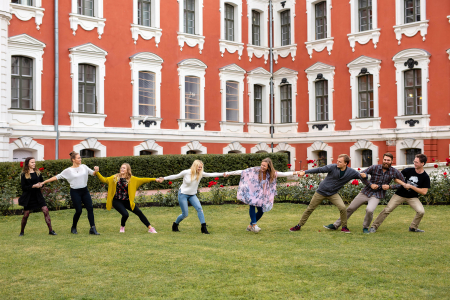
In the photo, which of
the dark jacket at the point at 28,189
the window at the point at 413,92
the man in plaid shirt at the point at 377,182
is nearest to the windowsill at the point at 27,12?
the dark jacket at the point at 28,189

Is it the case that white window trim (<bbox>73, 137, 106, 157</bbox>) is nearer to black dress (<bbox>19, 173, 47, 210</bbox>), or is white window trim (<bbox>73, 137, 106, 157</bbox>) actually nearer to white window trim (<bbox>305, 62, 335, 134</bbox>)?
black dress (<bbox>19, 173, 47, 210</bbox>)

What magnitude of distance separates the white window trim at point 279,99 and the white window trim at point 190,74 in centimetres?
467

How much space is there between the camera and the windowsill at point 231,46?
2511 cm

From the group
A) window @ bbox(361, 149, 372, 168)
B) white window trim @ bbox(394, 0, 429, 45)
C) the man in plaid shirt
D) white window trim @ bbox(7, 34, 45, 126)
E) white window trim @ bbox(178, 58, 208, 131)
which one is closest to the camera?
the man in plaid shirt

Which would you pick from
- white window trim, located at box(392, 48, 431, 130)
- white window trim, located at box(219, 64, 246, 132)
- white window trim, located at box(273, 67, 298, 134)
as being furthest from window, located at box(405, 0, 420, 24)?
white window trim, located at box(219, 64, 246, 132)

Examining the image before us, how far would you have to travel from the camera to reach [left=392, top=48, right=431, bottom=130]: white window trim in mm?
22078

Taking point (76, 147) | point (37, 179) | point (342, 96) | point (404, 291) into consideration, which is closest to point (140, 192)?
point (37, 179)

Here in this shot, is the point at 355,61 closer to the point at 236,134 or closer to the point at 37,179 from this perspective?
the point at 236,134

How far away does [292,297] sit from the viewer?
538cm

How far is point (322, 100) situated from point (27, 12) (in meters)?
14.8

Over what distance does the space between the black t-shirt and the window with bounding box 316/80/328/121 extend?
1597 cm

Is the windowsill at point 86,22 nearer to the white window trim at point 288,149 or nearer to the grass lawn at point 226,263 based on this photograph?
the white window trim at point 288,149

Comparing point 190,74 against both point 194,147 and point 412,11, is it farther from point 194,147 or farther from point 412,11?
point 412,11

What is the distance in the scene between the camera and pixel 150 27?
2259 cm
